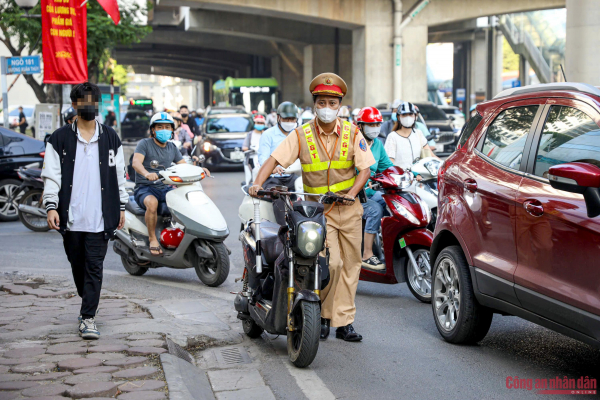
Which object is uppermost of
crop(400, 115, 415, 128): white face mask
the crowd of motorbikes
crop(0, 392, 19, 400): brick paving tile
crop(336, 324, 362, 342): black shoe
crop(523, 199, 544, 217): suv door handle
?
crop(400, 115, 415, 128): white face mask

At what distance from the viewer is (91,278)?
5801 millimetres

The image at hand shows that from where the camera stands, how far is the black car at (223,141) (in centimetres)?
2377

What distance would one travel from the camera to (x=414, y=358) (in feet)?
18.3

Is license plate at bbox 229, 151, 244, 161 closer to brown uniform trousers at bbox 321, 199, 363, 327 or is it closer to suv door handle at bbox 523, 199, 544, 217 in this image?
brown uniform trousers at bbox 321, 199, 363, 327

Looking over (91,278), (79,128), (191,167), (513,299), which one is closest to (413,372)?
(513,299)

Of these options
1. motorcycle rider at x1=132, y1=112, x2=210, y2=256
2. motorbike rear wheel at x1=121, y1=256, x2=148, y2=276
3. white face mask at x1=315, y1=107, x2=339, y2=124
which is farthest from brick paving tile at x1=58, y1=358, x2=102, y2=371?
motorbike rear wheel at x1=121, y1=256, x2=148, y2=276

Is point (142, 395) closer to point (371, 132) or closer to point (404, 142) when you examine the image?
point (371, 132)

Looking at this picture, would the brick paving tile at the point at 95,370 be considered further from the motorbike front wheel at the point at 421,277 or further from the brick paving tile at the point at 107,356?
the motorbike front wheel at the point at 421,277

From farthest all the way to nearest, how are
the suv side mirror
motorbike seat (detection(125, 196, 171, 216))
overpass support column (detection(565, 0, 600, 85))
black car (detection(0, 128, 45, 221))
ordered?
1. overpass support column (detection(565, 0, 600, 85))
2. black car (detection(0, 128, 45, 221))
3. motorbike seat (detection(125, 196, 171, 216))
4. the suv side mirror

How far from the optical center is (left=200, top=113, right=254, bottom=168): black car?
23.8 m

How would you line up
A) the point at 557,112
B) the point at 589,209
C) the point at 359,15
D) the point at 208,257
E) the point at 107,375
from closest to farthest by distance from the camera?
the point at 589,209, the point at 107,375, the point at 557,112, the point at 208,257, the point at 359,15

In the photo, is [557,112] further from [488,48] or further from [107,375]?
[488,48]

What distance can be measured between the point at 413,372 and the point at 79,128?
2910mm

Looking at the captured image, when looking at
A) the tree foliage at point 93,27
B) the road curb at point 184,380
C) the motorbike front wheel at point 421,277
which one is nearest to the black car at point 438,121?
the tree foliage at point 93,27
